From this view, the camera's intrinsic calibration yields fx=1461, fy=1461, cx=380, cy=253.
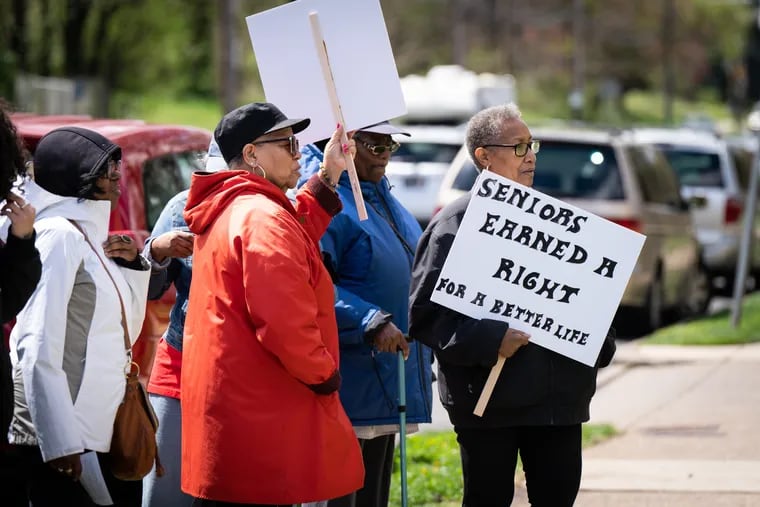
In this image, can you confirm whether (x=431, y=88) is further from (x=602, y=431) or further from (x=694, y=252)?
(x=602, y=431)

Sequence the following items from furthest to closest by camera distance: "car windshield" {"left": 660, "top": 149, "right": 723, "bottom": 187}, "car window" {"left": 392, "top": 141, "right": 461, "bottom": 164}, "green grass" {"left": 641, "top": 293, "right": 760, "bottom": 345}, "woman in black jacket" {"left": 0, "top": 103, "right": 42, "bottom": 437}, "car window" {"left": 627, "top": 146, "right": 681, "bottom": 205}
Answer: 1. "car windshield" {"left": 660, "top": 149, "right": 723, "bottom": 187}
2. "car window" {"left": 392, "top": 141, "right": 461, "bottom": 164}
3. "green grass" {"left": 641, "top": 293, "right": 760, "bottom": 345}
4. "car window" {"left": 627, "top": 146, "right": 681, "bottom": 205}
5. "woman in black jacket" {"left": 0, "top": 103, "right": 42, "bottom": 437}

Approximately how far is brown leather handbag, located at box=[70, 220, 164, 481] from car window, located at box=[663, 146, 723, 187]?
14432mm

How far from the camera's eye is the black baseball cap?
4492 millimetres

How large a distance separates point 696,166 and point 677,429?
32.2 feet

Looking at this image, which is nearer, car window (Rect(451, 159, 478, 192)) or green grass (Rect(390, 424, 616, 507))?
green grass (Rect(390, 424, 616, 507))

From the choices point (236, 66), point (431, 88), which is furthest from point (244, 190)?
point (431, 88)

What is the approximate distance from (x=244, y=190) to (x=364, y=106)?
108 centimetres

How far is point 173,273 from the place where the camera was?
535cm

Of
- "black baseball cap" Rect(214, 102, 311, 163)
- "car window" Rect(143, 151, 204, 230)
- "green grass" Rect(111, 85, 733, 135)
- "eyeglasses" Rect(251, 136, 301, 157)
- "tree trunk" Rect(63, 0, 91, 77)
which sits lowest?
"green grass" Rect(111, 85, 733, 135)

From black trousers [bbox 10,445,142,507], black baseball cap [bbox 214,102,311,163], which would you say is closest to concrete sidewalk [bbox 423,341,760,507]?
black trousers [bbox 10,445,142,507]

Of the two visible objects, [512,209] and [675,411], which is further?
[675,411]

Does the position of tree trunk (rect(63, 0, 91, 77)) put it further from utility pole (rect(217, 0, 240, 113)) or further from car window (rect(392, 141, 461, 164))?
car window (rect(392, 141, 461, 164))

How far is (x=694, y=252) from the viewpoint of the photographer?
1609 centimetres

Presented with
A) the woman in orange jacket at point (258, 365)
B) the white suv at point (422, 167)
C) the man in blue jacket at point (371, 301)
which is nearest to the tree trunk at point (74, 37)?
the white suv at point (422, 167)
